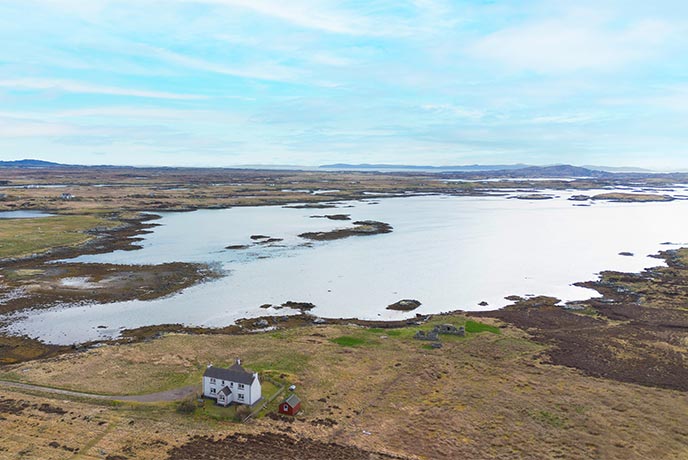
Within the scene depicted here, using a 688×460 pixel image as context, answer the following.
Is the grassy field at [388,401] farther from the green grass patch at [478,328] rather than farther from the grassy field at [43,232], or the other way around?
the grassy field at [43,232]

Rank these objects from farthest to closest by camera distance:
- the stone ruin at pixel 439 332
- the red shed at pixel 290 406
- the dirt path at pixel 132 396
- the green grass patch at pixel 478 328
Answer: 1. the green grass patch at pixel 478 328
2. the stone ruin at pixel 439 332
3. the dirt path at pixel 132 396
4. the red shed at pixel 290 406

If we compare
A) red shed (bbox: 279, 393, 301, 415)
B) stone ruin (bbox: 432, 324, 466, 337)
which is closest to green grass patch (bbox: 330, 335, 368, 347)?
stone ruin (bbox: 432, 324, 466, 337)

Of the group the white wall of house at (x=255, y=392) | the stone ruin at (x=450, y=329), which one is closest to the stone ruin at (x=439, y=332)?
the stone ruin at (x=450, y=329)

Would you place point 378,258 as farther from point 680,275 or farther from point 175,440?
point 175,440

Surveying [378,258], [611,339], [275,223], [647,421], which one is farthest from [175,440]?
[275,223]

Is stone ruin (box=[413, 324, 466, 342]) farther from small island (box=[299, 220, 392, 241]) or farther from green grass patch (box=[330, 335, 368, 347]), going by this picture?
small island (box=[299, 220, 392, 241])

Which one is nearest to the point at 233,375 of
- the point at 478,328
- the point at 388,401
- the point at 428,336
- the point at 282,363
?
the point at 282,363

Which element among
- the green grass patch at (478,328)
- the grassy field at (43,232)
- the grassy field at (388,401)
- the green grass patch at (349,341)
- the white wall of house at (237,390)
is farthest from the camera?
the grassy field at (43,232)

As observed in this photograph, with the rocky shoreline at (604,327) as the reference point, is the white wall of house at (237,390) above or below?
above
